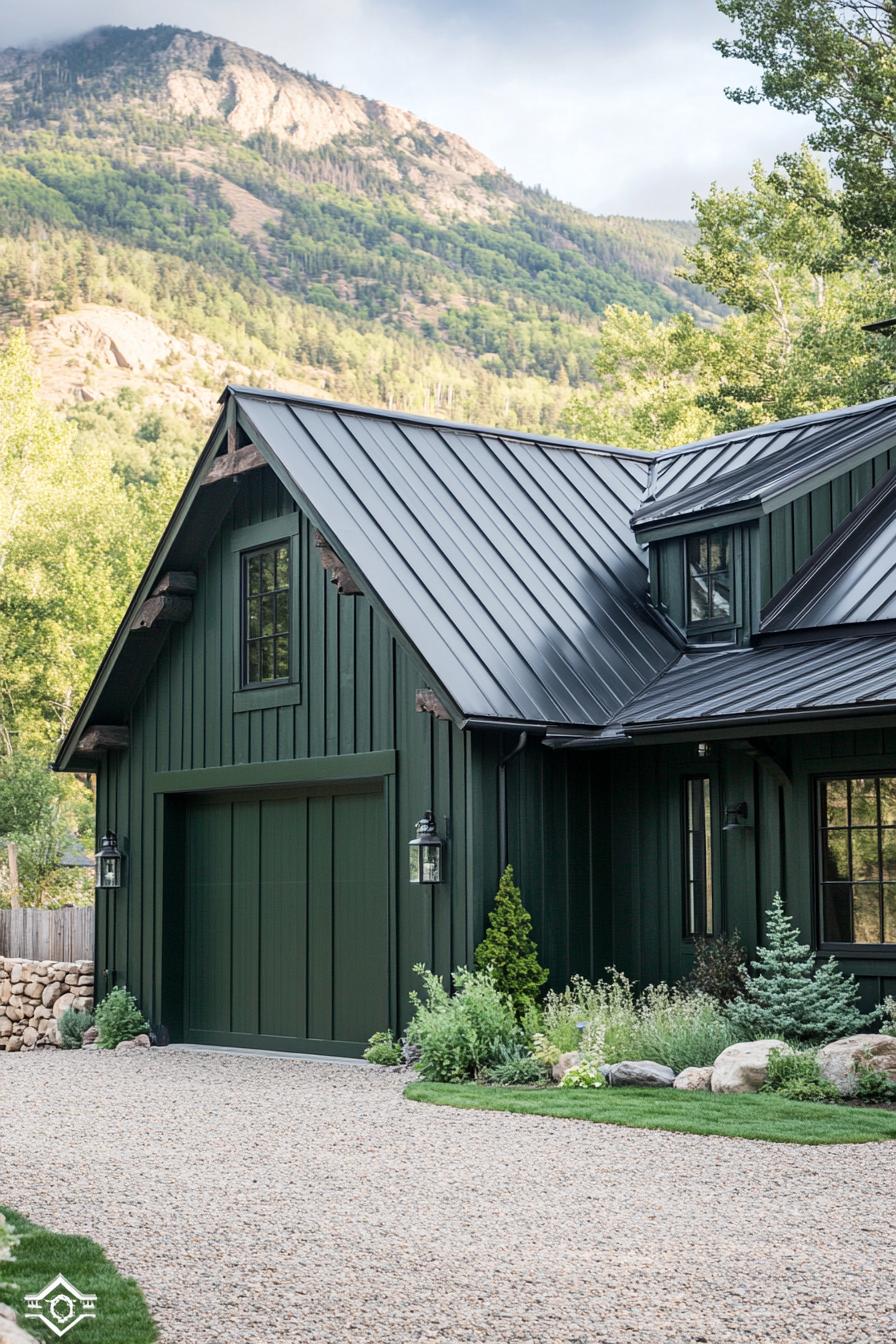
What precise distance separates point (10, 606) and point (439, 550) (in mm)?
23592

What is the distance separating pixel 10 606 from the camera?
37125mm

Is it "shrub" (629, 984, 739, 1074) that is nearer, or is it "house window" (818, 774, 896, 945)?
"shrub" (629, 984, 739, 1074)

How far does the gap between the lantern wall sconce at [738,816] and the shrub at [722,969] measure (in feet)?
2.97

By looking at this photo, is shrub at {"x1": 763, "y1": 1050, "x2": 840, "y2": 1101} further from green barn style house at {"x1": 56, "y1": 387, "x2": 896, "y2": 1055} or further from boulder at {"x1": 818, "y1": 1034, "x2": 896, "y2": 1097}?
green barn style house at {"x1": 56, "y1": 387, "x2": 896, "y2": 1055}

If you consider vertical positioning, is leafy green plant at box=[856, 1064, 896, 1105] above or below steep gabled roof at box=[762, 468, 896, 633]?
below

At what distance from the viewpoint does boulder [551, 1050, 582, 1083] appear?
1252 centimetres

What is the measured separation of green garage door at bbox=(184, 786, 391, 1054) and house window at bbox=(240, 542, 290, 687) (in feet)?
4.37

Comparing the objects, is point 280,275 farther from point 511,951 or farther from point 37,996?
point 511,951

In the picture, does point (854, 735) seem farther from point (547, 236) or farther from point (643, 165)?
point (643, 165)

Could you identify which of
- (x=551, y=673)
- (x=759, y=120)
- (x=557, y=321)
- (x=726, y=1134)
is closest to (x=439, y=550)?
(x=551, y=673)

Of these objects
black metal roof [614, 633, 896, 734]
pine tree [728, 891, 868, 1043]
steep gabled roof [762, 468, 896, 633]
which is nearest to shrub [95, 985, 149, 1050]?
black metal roof [614, 633, 896, 734]

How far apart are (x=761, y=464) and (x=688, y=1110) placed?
837 centimetres

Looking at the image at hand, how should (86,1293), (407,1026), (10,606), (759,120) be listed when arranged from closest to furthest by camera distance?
(86,1293) < (407,1026) < (10,606) < (759,120)

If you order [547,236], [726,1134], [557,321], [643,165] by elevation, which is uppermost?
[643,165]
